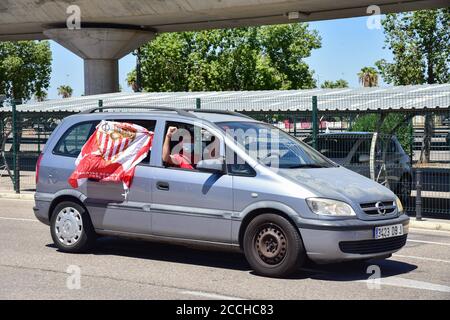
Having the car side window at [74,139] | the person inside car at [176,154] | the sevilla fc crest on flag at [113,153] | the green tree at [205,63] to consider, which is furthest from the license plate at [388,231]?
the green tree at [205,63]

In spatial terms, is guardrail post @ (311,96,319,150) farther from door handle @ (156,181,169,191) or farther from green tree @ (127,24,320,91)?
green tree @ (127,24,320,91)

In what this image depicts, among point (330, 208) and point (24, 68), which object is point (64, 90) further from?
point (330, 208)

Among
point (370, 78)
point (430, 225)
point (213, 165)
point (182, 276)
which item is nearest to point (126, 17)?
point (430, 225)

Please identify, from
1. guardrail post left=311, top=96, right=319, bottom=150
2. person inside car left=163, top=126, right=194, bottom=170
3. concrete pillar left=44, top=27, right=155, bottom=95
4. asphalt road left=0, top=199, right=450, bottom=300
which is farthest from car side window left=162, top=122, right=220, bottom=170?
concrete pillar left=44, top=27, right=155, bottom=95

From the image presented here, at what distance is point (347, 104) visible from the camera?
595 inches

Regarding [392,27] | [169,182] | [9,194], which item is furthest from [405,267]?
[392,27]

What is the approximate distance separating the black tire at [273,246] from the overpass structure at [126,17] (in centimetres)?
1964

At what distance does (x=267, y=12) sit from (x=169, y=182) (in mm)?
21852

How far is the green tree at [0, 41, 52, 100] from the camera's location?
77375 millimetres

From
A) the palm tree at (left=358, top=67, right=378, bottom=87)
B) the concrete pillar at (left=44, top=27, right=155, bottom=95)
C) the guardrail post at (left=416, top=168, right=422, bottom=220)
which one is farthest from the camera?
the palm tree at (left=358, top=67, right=378, bottom=87)

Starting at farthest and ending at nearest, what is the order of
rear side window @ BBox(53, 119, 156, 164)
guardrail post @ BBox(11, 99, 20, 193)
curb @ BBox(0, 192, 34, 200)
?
guardrail post @ BBox(11, 99, 20, 193) → curb @ BBox(0, 192, 34, 200) → rear side window @ BBox(53, 119, 156, 164)

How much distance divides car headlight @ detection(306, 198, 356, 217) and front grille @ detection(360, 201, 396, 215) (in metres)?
0.21

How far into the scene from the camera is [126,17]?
31562 mm

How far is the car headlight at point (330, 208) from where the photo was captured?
25.0 ft
